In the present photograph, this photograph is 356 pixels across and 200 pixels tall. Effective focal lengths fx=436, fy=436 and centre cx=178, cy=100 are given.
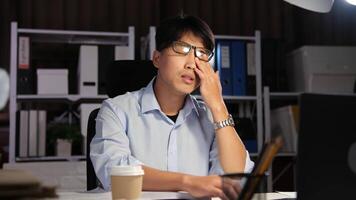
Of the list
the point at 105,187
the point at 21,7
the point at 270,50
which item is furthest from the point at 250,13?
the point at 105,187

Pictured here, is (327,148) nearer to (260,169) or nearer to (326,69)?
(260,169)

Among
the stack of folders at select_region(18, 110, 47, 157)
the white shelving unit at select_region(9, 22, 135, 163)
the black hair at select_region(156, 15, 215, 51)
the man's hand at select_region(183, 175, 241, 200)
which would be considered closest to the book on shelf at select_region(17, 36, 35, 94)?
the white shelving unit at select_region(9, 22, 135, 163)

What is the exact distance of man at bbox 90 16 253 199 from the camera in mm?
1400

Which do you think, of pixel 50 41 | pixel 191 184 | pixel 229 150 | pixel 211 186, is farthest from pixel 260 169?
pixel 50 41

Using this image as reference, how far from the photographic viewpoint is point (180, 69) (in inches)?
56.5

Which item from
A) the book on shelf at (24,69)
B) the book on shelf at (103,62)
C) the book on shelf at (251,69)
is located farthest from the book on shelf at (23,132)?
the book on shelf at (251,69)

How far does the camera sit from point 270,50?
3.19 metres

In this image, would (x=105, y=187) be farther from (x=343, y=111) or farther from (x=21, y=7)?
(x=21, y=7)

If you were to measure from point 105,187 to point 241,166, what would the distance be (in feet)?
1.39

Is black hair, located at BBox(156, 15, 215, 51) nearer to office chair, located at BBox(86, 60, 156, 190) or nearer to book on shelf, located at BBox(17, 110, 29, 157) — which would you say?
office chair, located at BBox(86, 60, 156, 190)

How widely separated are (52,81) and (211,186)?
2137mm

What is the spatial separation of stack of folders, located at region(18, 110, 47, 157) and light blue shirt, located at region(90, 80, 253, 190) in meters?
1.54

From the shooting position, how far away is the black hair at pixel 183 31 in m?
1.46

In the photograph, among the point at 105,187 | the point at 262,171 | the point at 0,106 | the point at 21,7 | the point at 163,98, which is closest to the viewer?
the point at 262,171
